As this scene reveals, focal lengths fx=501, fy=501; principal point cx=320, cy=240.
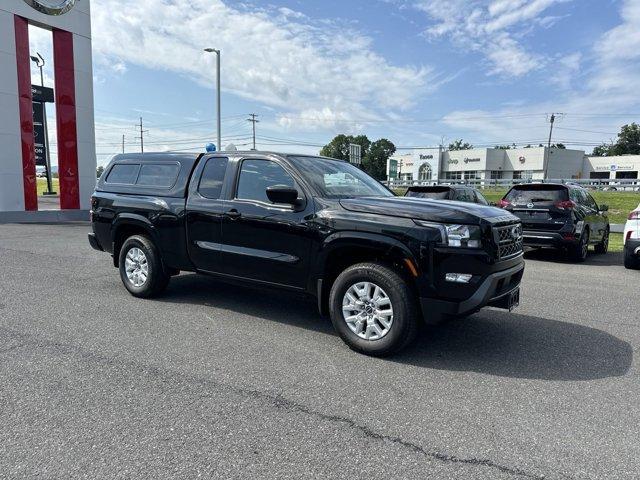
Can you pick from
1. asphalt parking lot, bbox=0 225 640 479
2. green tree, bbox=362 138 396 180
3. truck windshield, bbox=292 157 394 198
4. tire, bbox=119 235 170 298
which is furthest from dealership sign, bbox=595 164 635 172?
tire, bbox=119 235 170 298

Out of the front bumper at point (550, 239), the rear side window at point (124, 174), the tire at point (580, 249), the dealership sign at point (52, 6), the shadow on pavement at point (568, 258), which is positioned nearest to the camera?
the rear side window at point (124, 174)

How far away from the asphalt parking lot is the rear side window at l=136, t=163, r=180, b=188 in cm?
151

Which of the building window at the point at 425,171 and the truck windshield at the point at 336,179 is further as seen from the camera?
the building window at the point at 425,171

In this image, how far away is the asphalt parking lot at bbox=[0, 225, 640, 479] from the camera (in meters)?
2.83

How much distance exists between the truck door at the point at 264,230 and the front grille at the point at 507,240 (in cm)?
172

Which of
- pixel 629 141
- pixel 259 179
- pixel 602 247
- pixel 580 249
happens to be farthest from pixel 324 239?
pixel 629 141

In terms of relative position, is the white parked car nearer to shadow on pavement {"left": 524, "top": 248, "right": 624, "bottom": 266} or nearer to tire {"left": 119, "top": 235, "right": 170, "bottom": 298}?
shadow on pavement {"left": 524, "top": 248, "right": 624, "bottom": 266}

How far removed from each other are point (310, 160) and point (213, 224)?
4.27 feet

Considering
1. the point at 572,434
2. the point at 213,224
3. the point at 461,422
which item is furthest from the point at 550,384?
the point at 213,224

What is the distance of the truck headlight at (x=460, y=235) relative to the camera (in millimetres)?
4199

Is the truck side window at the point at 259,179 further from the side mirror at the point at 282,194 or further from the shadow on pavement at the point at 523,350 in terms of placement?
the shadow on pavement at the point at 523,350

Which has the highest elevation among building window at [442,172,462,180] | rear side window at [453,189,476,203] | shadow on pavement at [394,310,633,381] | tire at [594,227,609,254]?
building window at [442,172,462,180]

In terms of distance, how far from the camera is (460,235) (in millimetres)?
4207

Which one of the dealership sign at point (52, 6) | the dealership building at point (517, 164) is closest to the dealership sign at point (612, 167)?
the dealership building at point (517, 164)
